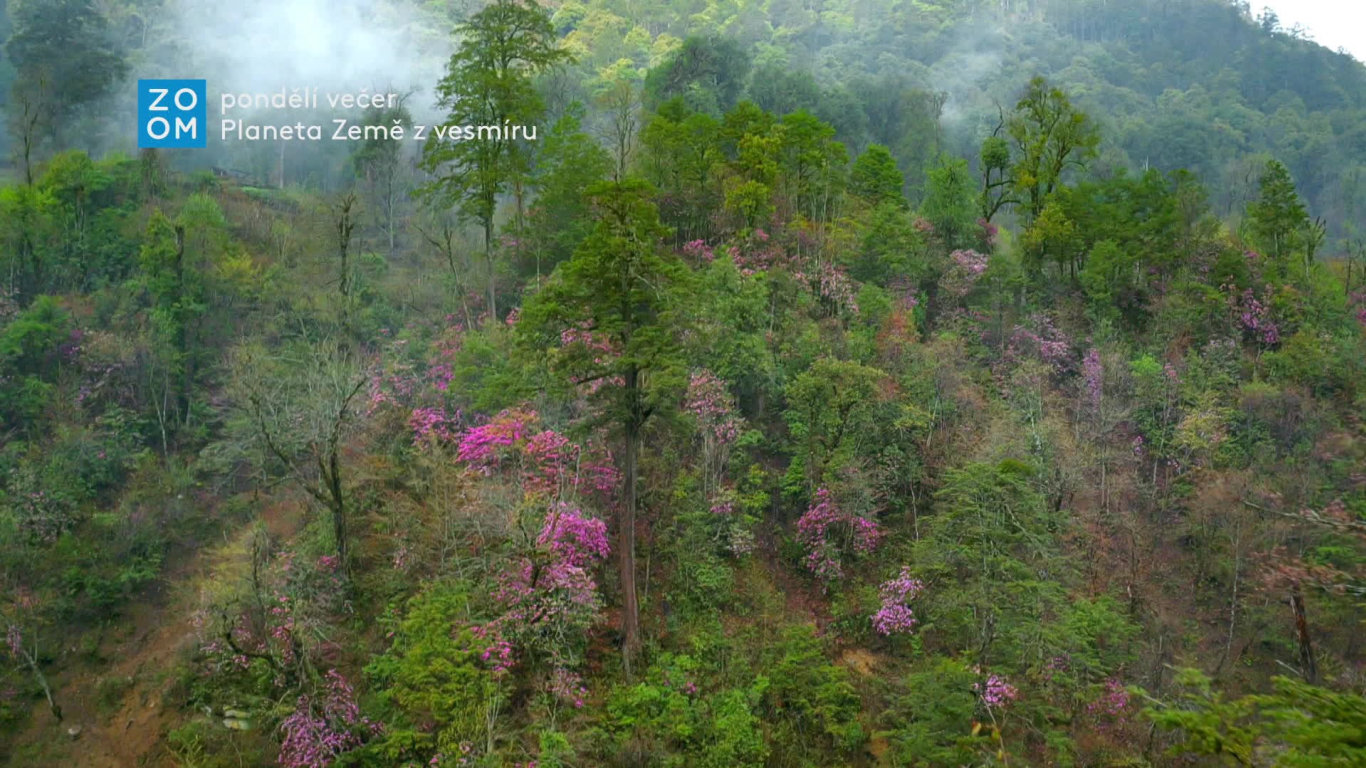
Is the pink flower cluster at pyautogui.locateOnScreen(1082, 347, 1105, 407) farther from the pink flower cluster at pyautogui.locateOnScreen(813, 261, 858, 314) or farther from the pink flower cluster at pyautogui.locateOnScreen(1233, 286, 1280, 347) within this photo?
the pink flower cluster at pyautogui.locateOnScreen(813, 261, 858, 314)

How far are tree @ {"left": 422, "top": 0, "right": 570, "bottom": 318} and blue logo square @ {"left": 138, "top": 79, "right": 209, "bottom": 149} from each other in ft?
64.0

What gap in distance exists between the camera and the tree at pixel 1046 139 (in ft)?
105

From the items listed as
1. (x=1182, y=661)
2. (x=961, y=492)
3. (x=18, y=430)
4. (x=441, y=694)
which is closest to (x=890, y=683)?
(x=961, y=492)

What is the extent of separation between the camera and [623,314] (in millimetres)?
17594

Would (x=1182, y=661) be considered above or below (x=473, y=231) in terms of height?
below

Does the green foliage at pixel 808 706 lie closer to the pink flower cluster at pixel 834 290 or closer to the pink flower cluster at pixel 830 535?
the pink flower cluster at pixel 830 535

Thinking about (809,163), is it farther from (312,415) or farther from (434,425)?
(312,415)

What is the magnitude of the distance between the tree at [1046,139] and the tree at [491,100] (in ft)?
62.9

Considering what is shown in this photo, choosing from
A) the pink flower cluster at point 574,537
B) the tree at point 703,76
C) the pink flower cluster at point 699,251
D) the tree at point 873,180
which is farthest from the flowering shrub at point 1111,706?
the tree at point 703,76

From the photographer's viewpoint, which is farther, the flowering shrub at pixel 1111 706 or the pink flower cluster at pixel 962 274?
the pink flower cluster at pixel 962 274

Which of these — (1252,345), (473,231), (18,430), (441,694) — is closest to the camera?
(441,694)

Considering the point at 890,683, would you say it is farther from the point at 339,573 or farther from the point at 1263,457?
the point at 1263,457

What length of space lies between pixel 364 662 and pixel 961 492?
46.8ft

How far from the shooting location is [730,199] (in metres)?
28.0
